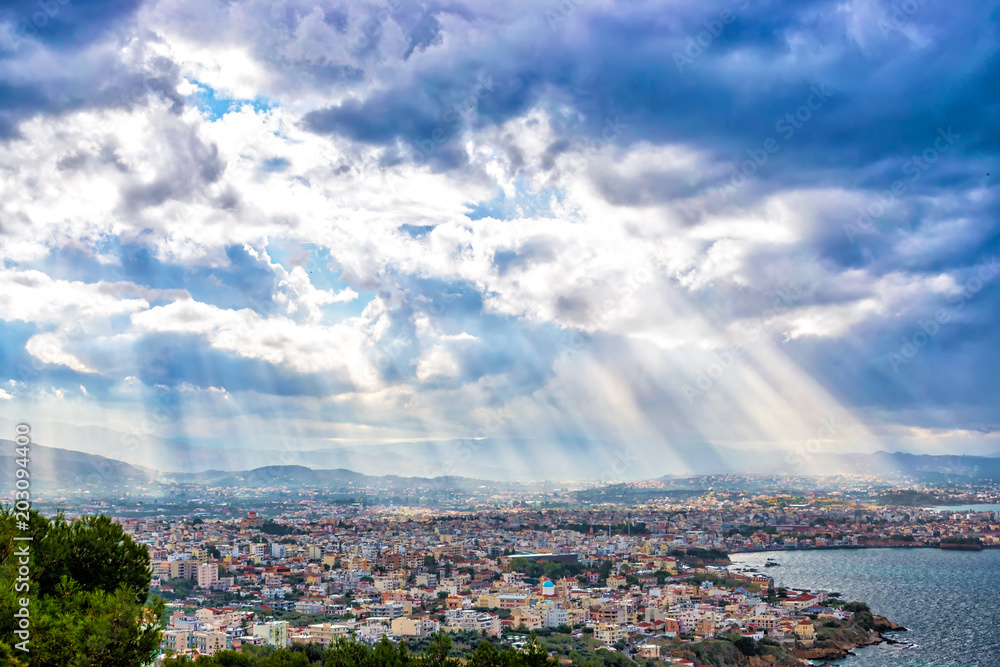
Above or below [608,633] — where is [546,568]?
below

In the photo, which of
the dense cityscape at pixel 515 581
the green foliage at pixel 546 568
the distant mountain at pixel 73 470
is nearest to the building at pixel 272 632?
the dense cityscape at pixel 515 581

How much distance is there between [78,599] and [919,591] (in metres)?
35.3

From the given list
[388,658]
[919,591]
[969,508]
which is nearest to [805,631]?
[919,591]

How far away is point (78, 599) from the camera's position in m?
6.17

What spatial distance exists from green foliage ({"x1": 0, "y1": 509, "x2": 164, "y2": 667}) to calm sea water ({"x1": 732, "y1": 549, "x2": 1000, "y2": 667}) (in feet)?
62.4

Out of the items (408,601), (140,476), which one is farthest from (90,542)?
(140,476)

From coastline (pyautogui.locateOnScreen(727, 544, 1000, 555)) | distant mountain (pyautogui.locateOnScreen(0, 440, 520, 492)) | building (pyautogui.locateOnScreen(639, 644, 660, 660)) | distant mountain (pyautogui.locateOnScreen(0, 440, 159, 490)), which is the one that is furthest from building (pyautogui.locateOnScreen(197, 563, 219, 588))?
coastline (pyautogui.locateOnScreen(727, 544, 1000, 555))

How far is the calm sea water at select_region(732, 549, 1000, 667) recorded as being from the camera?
2178 cm

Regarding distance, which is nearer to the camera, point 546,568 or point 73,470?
point 546,568

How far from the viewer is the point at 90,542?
306 inches

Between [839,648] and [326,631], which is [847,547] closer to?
[839,648]

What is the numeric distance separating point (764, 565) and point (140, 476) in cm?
6139

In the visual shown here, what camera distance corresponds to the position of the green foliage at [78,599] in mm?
5258

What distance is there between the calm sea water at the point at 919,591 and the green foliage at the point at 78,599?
62.4 ft
